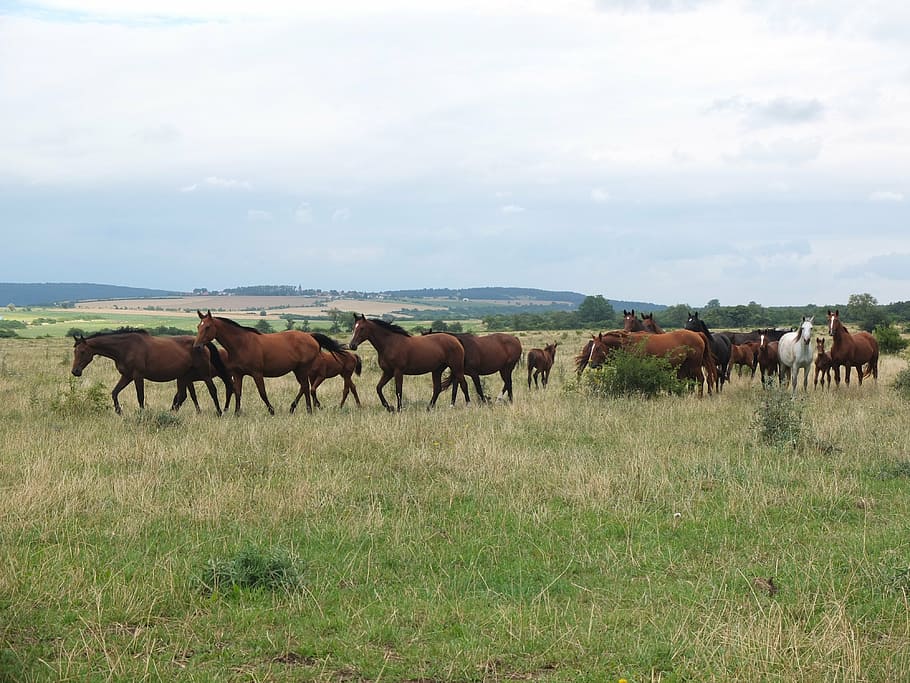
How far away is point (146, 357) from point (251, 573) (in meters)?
11.1

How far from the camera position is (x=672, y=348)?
19.8m

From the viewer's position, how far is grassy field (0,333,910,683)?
5176 millimetres

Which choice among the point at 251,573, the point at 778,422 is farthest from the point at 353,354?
the point at 251,573

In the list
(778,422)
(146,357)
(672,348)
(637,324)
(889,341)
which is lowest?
(778,422)

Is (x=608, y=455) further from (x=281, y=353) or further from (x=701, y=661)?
(x=281, y=353)

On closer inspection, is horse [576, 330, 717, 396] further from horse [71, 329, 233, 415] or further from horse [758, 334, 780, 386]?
horse [71, 329, 233, 415]

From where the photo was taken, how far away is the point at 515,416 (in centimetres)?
1561

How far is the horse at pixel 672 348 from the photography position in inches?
769

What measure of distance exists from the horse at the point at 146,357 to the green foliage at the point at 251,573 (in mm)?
10201

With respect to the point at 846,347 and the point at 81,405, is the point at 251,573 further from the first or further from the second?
the point at 846,347

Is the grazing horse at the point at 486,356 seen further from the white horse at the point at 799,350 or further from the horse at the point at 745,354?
the horse at the point at 745,354

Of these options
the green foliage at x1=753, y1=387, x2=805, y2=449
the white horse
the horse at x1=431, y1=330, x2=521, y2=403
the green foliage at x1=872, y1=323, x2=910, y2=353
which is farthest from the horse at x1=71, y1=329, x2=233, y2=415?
the green foliage at x1=872, y1=323, x2=910, y2=353

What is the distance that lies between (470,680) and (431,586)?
1535 millimetres

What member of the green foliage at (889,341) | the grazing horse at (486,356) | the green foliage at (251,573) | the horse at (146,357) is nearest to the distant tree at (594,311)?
the green foliage at (889,341)
